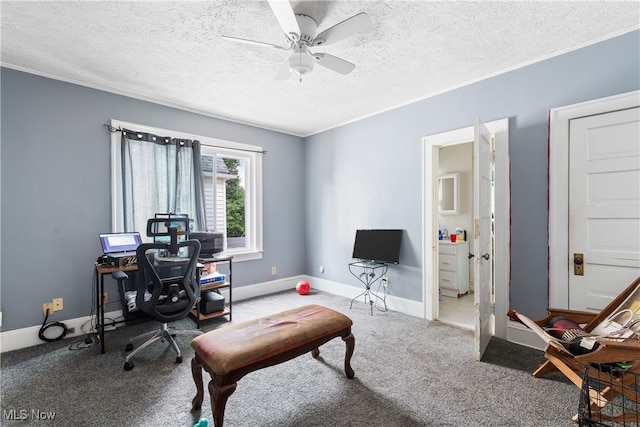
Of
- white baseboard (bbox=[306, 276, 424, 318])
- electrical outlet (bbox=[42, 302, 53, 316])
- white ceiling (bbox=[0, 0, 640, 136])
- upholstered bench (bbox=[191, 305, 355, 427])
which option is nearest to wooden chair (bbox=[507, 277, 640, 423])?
upholstered bench (bbox=[191, 305, 355, 427])

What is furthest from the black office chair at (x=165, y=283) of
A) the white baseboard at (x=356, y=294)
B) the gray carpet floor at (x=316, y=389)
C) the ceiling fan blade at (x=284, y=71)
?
the white baseboard at (x=356, y=294)

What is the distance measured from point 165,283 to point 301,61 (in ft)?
6.86

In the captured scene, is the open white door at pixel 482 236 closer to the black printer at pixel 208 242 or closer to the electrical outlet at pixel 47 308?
the black printer at pixel 208 242

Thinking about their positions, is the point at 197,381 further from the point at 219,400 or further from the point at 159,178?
the point at 159,178

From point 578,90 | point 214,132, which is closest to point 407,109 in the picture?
point 578,90

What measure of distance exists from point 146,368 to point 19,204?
197cm

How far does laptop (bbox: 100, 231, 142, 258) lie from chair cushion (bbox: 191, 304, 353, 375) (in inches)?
62.3

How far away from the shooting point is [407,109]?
3.58 metres

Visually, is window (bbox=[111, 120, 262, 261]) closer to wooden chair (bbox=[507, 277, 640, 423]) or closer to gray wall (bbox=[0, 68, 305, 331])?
gray wall (bbox=[0, 68, 305, 331])

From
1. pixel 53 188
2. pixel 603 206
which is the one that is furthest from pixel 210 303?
pixel 603 206

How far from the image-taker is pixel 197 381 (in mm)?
1811

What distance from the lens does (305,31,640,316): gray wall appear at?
7.86 feet

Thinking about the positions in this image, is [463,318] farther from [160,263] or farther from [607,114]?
[160,263]

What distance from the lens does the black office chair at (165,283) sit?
2.30m
